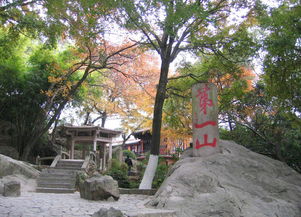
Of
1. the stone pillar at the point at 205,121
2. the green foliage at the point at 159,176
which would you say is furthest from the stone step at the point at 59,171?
the stone pillar at the point at 205,121

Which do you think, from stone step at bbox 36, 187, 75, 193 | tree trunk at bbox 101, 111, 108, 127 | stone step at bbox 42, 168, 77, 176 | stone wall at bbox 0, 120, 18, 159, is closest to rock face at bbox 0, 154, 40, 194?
stone step at bbox 36, 187, 75, 193

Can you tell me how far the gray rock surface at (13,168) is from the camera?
1095cm

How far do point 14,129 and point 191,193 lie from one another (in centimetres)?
1533

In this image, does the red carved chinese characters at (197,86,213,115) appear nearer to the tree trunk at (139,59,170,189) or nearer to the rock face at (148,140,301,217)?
the rock face at (148,140,301,217)

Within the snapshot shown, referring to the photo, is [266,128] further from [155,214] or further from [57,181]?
[57,181]

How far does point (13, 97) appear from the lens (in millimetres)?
15805

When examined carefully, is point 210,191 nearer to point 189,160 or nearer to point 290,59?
point 189,160

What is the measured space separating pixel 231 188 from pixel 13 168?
935cm

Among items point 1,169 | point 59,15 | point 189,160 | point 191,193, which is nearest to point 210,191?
point 191,193

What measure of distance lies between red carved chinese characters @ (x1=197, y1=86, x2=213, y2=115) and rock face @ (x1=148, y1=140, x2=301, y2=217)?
125 centimetres

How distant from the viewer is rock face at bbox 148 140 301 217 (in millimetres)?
5152

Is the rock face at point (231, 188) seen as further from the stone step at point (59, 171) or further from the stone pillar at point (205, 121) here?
the stone step at point (59, 171)

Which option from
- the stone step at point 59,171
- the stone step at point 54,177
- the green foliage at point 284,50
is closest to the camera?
the green foliage at point 284,50

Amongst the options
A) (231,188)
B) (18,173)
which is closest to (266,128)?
(231,188)
